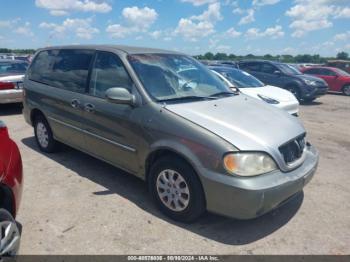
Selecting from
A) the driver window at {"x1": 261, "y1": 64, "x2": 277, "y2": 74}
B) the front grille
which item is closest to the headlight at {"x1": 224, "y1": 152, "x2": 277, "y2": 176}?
the front grille

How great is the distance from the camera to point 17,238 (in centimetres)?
270

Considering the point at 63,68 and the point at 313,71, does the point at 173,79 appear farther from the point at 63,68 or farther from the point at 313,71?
the point at 313,71

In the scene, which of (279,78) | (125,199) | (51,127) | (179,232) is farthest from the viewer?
(279,78)

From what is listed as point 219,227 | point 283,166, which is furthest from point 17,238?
point 283,166

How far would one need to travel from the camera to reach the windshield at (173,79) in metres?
3.95

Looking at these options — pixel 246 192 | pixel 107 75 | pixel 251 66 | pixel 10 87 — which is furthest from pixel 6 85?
pixel 251 66

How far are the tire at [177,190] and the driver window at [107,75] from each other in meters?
1.08

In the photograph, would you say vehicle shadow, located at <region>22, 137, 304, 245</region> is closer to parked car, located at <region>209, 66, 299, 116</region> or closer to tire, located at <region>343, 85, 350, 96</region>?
parked car, located at <region>209, 66, 299, 116</region>

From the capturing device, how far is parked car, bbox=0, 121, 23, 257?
258cm

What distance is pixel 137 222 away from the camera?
365 centimetres

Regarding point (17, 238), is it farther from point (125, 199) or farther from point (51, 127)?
point (51, 127)

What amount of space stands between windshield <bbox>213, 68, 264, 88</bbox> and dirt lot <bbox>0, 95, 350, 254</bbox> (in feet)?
13.9

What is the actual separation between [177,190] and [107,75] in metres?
1.83

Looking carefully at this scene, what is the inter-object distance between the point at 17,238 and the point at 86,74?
255cm
